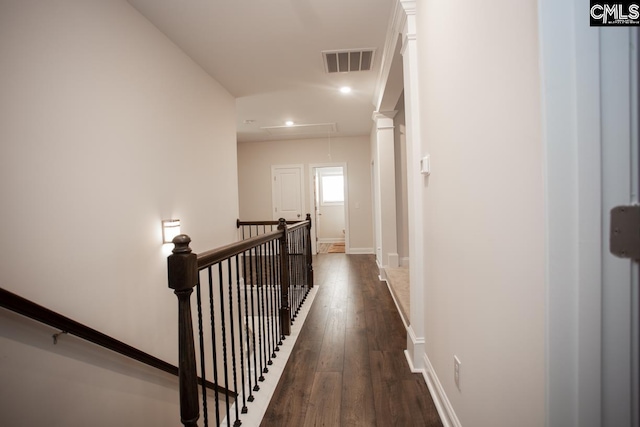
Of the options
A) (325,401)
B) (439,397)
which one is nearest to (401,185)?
(439,397)

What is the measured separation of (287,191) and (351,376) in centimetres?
556

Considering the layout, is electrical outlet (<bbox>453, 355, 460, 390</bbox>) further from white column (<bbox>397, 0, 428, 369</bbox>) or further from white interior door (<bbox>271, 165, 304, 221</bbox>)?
white interior door (<bbox>271, 165, 304, 221</bbox>)

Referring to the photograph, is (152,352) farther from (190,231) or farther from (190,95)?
(190,95)

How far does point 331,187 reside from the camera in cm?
978

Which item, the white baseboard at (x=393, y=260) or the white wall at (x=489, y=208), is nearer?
the white wall at (x=489, y=208)

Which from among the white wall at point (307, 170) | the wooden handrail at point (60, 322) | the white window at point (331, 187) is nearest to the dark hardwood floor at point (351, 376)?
the wooden handrail at point (60, 322)

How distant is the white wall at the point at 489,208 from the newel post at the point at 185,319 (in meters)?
1.00

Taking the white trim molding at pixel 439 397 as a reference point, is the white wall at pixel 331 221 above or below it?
above

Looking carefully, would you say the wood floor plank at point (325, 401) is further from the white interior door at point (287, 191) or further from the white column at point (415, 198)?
the white interior door at point (287, 191)

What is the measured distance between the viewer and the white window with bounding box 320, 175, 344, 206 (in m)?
9.66

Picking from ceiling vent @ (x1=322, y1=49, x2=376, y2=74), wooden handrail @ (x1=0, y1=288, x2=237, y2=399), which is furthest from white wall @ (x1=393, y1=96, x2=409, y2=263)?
wooden handrail @ (x1=0, y1=288, x2=237, y2=399)

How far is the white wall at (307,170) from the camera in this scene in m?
6.84

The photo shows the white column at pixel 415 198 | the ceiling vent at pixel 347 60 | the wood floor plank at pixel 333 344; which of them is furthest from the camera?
the ceiling vent at pixel 347 60

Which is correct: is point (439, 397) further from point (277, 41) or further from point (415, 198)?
point (277, 41)
